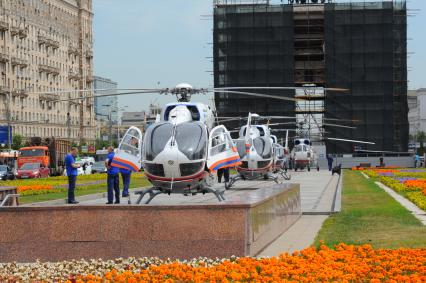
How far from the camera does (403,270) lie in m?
11.2

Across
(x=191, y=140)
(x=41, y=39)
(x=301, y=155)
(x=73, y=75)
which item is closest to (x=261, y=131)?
(x=191, y=140)

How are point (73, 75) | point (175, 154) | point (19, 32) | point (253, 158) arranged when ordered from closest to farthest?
1. point (175, 154)
2. point (253, 158)
3. point (19, 32)
4. point (73, 75)

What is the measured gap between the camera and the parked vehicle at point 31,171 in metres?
63.5

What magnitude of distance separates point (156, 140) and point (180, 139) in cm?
52

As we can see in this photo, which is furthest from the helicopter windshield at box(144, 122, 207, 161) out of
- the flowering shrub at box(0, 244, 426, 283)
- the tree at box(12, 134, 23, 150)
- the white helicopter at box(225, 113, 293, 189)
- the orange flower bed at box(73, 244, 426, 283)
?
the tree at box(12, 134, 23, 150)

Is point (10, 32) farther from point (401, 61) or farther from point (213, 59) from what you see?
point (401, 61)

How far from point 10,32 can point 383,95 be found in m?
45.4

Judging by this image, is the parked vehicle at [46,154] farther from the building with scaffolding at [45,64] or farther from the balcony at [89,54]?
the balcony at [89,54]

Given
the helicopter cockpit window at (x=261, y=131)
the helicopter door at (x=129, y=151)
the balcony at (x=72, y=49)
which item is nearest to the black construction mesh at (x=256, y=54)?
the helicopter cockpit window at (x=261, y=131)

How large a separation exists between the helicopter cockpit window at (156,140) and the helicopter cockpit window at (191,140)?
9.3 inches

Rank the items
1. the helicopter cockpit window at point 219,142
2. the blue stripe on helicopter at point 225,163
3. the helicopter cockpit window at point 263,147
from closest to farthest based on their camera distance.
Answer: the blue stripe on helicopter at point 225,163, the helicopter cockpit window at point 219,142, the helicopter cockpit window at point 263,147

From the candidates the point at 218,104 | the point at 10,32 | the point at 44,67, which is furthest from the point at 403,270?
the point at 44,67

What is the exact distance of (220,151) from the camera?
20531mm

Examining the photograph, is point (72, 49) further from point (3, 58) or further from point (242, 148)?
point (242, 148)
